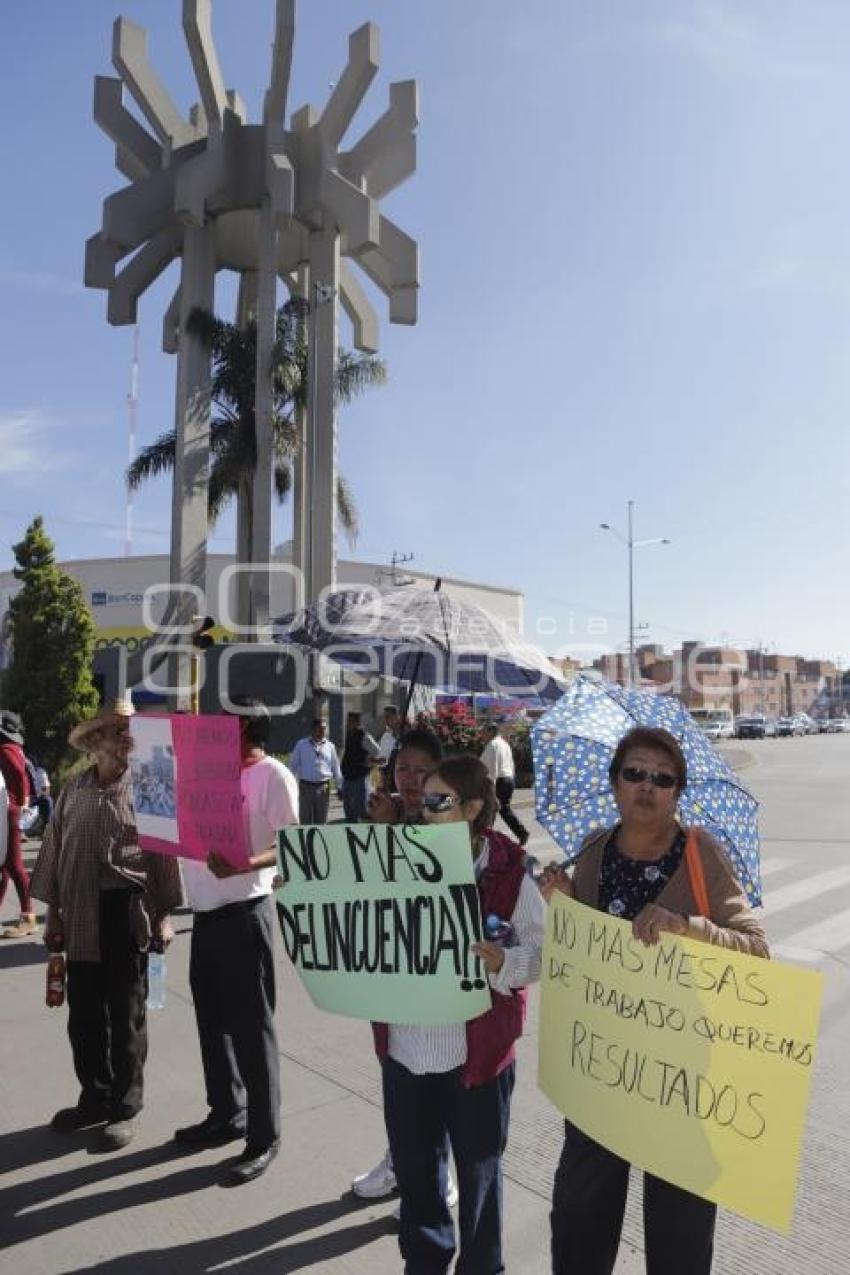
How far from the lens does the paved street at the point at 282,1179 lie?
3311mm

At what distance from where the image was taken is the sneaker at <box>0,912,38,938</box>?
7.89m

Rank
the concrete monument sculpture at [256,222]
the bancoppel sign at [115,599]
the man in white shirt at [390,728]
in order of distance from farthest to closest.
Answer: the bancoppel sign at [115,599]
the concrete monument sculpture at [256,222]
the man in white shirt at [390,728]

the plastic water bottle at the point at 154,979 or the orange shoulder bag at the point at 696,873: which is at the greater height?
the orange shoulder bag at the point at 696,873

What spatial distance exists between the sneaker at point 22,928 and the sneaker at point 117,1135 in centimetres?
420

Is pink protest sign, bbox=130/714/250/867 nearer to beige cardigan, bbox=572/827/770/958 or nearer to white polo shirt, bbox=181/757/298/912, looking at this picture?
white polo shirt, bbox=181/757/298/912

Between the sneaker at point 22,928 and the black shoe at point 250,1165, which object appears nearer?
the black shoe at point 250,1165

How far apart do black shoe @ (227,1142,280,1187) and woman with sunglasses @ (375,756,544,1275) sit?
1.16 metres

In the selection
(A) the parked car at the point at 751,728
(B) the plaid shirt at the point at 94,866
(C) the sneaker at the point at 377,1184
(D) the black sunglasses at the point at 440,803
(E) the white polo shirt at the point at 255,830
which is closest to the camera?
(D) the black sunglasses at the point at 440,803

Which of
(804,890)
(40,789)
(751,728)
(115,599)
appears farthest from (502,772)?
(751,728)

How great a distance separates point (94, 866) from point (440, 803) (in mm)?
2153

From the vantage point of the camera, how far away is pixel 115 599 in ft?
138

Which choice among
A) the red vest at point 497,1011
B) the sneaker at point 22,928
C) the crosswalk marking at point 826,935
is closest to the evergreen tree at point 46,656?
the sneaker at point 22,928

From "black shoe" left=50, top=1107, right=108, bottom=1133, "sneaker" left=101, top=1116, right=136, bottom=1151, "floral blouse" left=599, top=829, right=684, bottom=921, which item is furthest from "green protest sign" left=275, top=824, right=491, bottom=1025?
"black shoe" left=50, top=1107, right=108, bottom=1133

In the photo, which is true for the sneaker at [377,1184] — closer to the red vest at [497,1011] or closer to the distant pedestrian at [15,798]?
the red vest at [497,1011]
